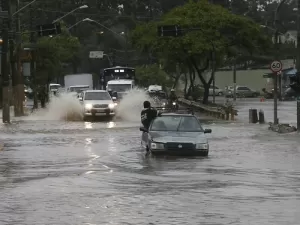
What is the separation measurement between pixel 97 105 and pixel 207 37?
52.4ft

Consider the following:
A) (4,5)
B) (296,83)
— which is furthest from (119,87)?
(296,83)

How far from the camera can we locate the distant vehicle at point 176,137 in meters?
23.6

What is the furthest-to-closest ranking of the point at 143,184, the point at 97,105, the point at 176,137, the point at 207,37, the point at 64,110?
1. the point at 207,37
2. the point at 64,110
3. the point at 97,105
4. the point at 176,137
5. the point at 143,184

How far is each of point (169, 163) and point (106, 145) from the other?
750cm

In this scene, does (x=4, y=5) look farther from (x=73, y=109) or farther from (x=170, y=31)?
(x=170, y=31)

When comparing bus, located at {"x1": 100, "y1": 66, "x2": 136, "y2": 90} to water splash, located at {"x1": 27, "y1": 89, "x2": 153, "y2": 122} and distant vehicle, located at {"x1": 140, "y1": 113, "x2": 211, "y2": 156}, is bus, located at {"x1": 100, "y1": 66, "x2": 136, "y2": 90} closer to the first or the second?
water splash, located at {"x1": 27, "y1": 89, "x2": 153, "y2": 122}

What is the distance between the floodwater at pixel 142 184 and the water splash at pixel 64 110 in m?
18.4

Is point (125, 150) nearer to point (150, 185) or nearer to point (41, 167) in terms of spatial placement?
point (41, 167)

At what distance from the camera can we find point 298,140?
3209cm

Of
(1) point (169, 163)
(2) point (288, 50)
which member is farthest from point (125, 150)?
(2) point (288, 50)

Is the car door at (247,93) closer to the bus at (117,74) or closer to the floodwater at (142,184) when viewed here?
the bus at (117,74)

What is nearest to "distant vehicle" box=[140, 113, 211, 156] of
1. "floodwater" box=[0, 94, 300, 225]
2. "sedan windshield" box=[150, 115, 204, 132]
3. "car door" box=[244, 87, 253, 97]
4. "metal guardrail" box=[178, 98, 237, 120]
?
"sedan windshield" box=[150, 115, 204, 132]

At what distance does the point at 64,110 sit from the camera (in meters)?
51.8

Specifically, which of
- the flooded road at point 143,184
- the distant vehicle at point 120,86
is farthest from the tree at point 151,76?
the flooded road at point 143,184
